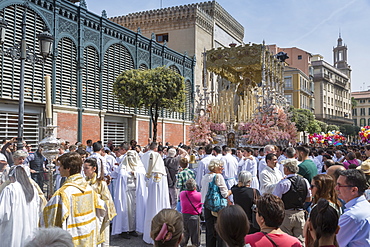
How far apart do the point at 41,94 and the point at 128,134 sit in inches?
310

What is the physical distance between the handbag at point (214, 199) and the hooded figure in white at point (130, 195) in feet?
7.99

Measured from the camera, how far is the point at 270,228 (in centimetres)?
304

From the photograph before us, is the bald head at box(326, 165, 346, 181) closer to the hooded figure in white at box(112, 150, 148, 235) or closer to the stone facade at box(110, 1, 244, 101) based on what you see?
the hooded figure in white at box(112, 150, 148, 235)

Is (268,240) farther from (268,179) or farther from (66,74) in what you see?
(66,74)

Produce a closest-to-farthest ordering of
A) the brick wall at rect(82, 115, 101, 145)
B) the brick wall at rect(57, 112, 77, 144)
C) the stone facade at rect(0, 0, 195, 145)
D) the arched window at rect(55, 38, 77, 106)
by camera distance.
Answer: the stone facade at rect(0, 0, 195, 145)
the brick wall at rect(57, 112, 77, 144)
the arched window at rect(55, 38, 77, 106)
the brick wall at rect(82, 115, 101, 145)

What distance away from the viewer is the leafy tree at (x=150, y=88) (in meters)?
18.0

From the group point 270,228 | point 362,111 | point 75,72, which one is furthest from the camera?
point 362,111

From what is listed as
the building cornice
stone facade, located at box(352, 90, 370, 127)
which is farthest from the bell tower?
the building cornice

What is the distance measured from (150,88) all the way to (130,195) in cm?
1072

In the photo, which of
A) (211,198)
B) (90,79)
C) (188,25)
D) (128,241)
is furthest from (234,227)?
(188,25)

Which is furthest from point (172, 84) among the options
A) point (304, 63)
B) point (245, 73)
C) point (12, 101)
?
point (304, 63)

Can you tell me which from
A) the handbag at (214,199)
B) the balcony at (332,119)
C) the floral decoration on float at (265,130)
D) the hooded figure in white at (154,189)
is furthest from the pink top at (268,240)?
the balcony at (332,119)

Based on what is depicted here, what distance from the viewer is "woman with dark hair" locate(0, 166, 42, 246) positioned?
4203mm

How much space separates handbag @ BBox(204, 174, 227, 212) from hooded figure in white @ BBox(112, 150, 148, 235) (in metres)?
2.44
